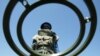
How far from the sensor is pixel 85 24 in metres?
4.00

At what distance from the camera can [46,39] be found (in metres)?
4.36

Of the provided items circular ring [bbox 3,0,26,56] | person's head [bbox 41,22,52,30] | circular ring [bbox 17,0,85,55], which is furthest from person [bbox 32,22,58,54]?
circular ring [bbox 3,0,26,56]

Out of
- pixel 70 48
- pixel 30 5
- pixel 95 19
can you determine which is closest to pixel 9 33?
pixel 30 5

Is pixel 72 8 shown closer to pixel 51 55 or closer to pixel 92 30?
pixel 92 30

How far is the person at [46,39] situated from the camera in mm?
4332

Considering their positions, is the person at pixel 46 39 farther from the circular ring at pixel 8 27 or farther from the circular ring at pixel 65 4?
the circular ring at pixel 8 27

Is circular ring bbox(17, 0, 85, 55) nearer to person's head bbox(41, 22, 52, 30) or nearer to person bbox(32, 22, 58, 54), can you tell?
person bbox(32, 22, 58, 54)

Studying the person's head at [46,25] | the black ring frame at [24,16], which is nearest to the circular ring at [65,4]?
the black ring frame at [24,16]

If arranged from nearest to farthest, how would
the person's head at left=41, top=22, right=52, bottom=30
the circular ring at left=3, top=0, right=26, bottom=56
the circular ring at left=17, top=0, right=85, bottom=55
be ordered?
the circular ring at left=3, top=0, right=26, bottom=56, the circular ring at left=17, top=0, right=85, bottom=55, the person's head at left=41, top=22, right=52, bottom=30

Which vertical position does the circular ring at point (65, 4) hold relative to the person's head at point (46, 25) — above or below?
below

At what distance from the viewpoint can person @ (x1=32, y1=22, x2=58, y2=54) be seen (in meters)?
4.33

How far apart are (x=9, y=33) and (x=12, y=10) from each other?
347 millimetres

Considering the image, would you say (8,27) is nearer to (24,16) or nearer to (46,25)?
(24,16)

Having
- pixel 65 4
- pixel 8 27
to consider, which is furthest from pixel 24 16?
pixel 65 4
